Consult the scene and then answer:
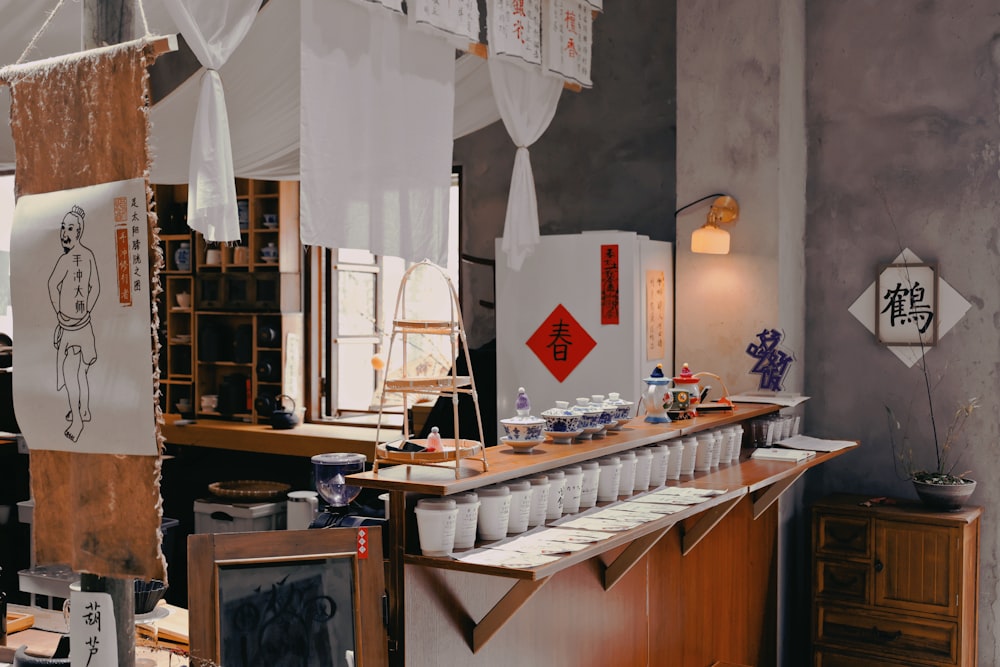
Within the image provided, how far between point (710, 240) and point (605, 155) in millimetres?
1462

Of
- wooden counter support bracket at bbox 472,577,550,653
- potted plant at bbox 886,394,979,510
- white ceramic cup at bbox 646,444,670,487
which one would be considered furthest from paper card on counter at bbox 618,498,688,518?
potted plant at bbox 886,394,979,510

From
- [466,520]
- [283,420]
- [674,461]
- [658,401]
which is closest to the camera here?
[466,520]

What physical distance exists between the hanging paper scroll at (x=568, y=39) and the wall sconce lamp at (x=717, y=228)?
927 millimetres

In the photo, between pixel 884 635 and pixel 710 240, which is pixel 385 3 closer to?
pixel 710 240

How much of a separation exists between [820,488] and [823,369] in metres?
0.66

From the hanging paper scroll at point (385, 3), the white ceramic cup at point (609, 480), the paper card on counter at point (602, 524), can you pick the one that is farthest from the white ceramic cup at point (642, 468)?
the hanging paper scroll at point (385, 3)

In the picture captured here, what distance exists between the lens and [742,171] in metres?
4.95

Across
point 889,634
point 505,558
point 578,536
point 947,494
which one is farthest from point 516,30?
point 889,634

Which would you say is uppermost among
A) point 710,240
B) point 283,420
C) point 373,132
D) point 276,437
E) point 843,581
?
point 373,132

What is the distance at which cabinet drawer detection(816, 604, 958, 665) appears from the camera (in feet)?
14.7

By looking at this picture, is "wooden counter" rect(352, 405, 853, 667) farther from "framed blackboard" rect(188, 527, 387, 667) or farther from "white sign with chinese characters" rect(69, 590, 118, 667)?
"white sign with chinese characters" rect(69, 590, 118, 667)

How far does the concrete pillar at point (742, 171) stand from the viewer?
486cm

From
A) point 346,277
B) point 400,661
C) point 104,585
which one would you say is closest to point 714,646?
point 400,661

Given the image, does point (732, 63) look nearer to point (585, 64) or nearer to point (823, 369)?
point (585, 64)
